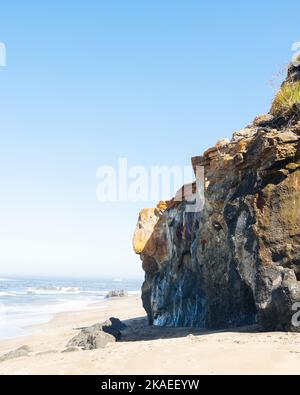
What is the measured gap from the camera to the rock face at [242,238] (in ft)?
35.0

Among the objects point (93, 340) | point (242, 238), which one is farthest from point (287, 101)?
point (93, 340)

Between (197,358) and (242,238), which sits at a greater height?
(242,238)

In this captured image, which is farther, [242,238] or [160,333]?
[160,333]

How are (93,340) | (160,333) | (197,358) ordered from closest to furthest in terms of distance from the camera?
(197,358) → (93,340) → (160,333)

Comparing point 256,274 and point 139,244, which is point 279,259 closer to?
point 256,274

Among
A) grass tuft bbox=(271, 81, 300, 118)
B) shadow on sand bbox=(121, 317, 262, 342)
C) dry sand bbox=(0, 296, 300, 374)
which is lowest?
shadow on sand bbox=(121, 317, 262, 342)

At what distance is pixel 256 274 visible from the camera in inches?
432

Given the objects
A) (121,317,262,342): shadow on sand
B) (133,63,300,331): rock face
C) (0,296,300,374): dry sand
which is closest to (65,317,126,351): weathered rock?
(121,317,262,342): shadow on sand

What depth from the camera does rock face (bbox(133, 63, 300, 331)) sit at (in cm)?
1067

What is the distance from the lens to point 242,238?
11836 millimetres

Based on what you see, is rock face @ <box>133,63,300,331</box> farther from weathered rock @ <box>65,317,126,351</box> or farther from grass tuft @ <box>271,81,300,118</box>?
weathered rock @ <box>65,317,126,351</box>

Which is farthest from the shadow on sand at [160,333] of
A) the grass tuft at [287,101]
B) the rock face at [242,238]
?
the grass tuft at [287,101]

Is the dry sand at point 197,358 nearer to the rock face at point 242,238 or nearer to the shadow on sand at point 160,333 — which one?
the rock face at point 242,238

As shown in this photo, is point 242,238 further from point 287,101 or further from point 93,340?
point 93,340
